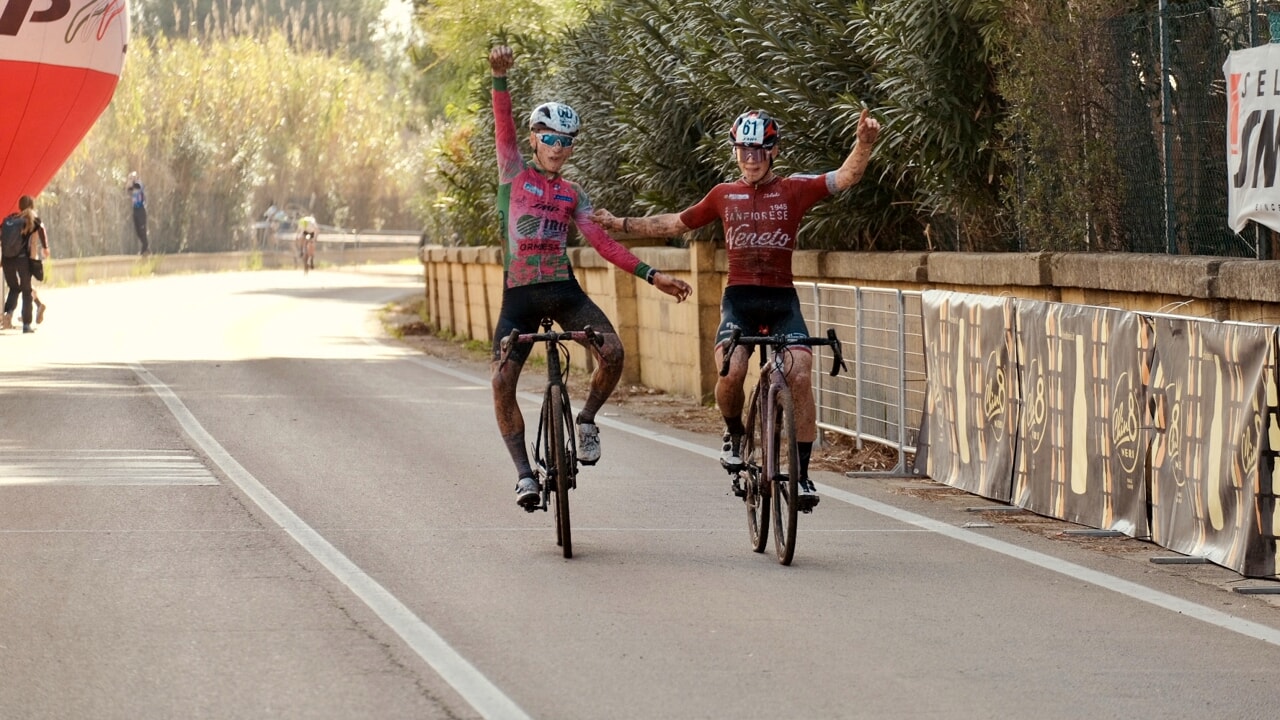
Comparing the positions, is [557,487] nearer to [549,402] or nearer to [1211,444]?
[549,402]

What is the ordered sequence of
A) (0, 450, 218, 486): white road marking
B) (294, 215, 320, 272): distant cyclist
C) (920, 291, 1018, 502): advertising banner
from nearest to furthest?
1. (920, 291, 1018, 502): advertising banner
2. (0, 450, 218, 486): white road marking
3. (294, 215, 320, 272): distant cyclist

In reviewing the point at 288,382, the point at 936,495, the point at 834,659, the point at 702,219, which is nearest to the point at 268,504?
the point at 702,219

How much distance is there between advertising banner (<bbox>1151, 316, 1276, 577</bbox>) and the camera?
8.67 metres

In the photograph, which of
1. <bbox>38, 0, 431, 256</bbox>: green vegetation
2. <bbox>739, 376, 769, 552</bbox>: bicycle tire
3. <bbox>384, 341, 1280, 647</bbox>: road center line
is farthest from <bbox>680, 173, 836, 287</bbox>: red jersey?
<bbox>38, 0, 431, 256</bbox>: green vegetation

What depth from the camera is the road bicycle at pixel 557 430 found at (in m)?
9.30

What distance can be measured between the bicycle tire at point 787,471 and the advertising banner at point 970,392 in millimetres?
2412

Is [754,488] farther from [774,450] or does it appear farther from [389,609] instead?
[389,609]

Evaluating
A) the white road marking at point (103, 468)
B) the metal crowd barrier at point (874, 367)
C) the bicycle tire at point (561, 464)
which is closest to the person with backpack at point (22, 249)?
the white road marking at point (103, 468)

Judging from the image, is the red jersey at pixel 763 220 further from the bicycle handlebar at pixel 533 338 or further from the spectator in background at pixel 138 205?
the spectator in background at pixel 138 205

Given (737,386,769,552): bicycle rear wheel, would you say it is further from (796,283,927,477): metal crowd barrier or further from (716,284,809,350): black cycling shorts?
(796,283,927,477): metal crowd barrier

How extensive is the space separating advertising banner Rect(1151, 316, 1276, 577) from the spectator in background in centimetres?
5078

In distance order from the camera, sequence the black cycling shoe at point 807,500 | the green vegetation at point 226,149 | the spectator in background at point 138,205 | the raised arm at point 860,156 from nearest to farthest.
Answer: the black cycling shoe at point 807,500, the raised arm at point 860,156, the green vegetation at point 226,149, the spectator in background at point 138,205

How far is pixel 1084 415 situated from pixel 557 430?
3.03 m

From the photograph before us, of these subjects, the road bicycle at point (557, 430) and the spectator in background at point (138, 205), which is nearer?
the road bicycle at point (557, 430)
